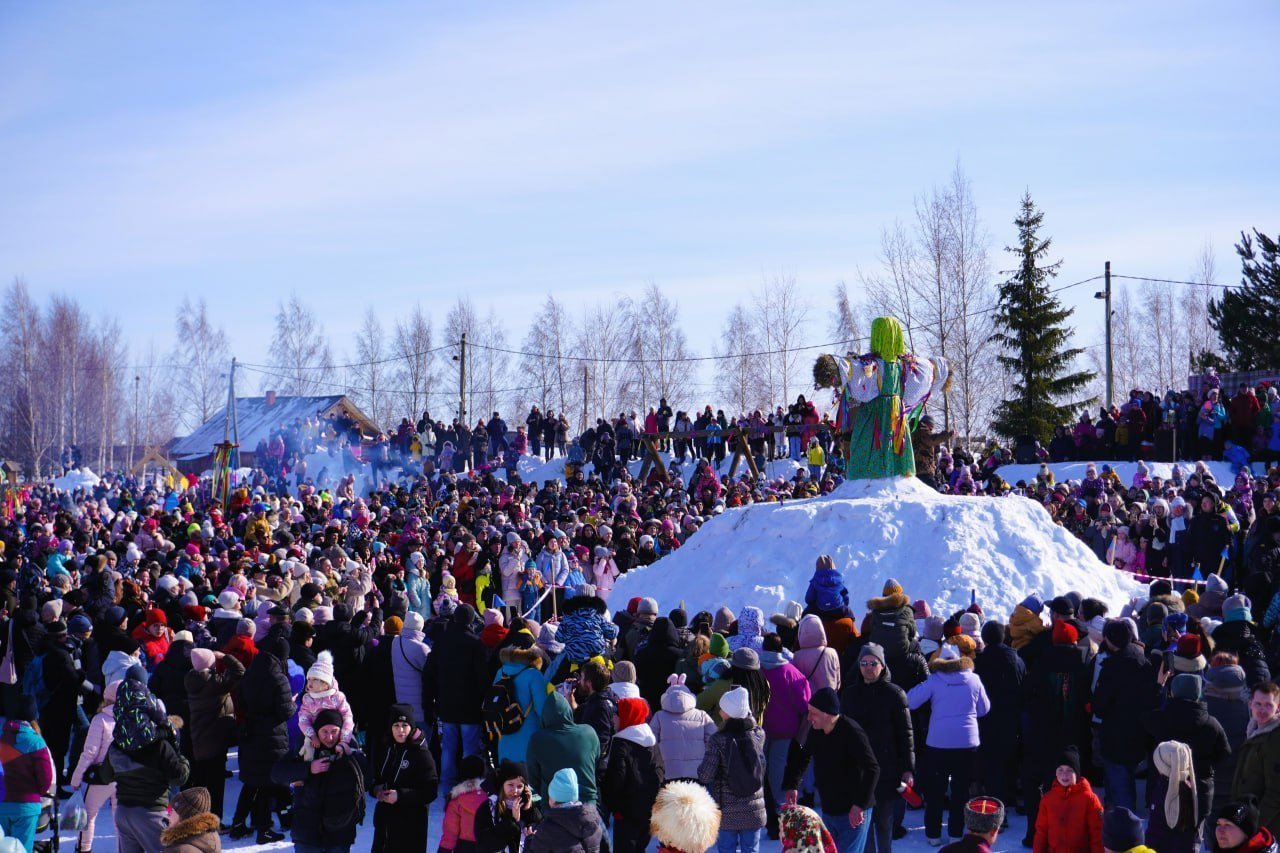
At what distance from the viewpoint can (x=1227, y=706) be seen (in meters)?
7.91

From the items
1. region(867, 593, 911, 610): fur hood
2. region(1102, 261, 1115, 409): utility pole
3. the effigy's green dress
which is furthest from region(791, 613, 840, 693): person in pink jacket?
region(1102, 261, 1115, 409): utility pole

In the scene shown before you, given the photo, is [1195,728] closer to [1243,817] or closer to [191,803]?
[1243,817]

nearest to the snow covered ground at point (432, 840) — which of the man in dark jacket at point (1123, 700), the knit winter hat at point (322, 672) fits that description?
the man in dark jacket at point (1123, 700)

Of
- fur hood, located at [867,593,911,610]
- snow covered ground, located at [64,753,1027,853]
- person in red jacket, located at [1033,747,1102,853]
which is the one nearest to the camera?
person in red jacket, located at [1033,747,1102,853]

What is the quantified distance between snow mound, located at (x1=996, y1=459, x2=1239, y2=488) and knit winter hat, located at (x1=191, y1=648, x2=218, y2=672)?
17.5 m

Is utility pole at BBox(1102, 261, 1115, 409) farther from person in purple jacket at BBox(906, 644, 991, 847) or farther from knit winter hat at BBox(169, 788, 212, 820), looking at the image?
knit winter hat at BBox(169, 788, 212, 820)

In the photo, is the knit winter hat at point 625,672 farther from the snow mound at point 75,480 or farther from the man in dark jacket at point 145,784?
the snow mound at point 75,480

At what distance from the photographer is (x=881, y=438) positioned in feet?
50.0

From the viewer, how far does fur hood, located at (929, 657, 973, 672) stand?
8.64 meters

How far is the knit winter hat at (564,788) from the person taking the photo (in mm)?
6156

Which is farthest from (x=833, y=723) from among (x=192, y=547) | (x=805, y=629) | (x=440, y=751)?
(x=192, y=547)

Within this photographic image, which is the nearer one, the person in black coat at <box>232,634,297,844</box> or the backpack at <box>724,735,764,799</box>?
the backpack at <box>724,735,764,799</box>

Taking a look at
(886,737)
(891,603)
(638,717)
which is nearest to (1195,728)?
(886,737)

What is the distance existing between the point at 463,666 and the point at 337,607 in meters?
1.65
